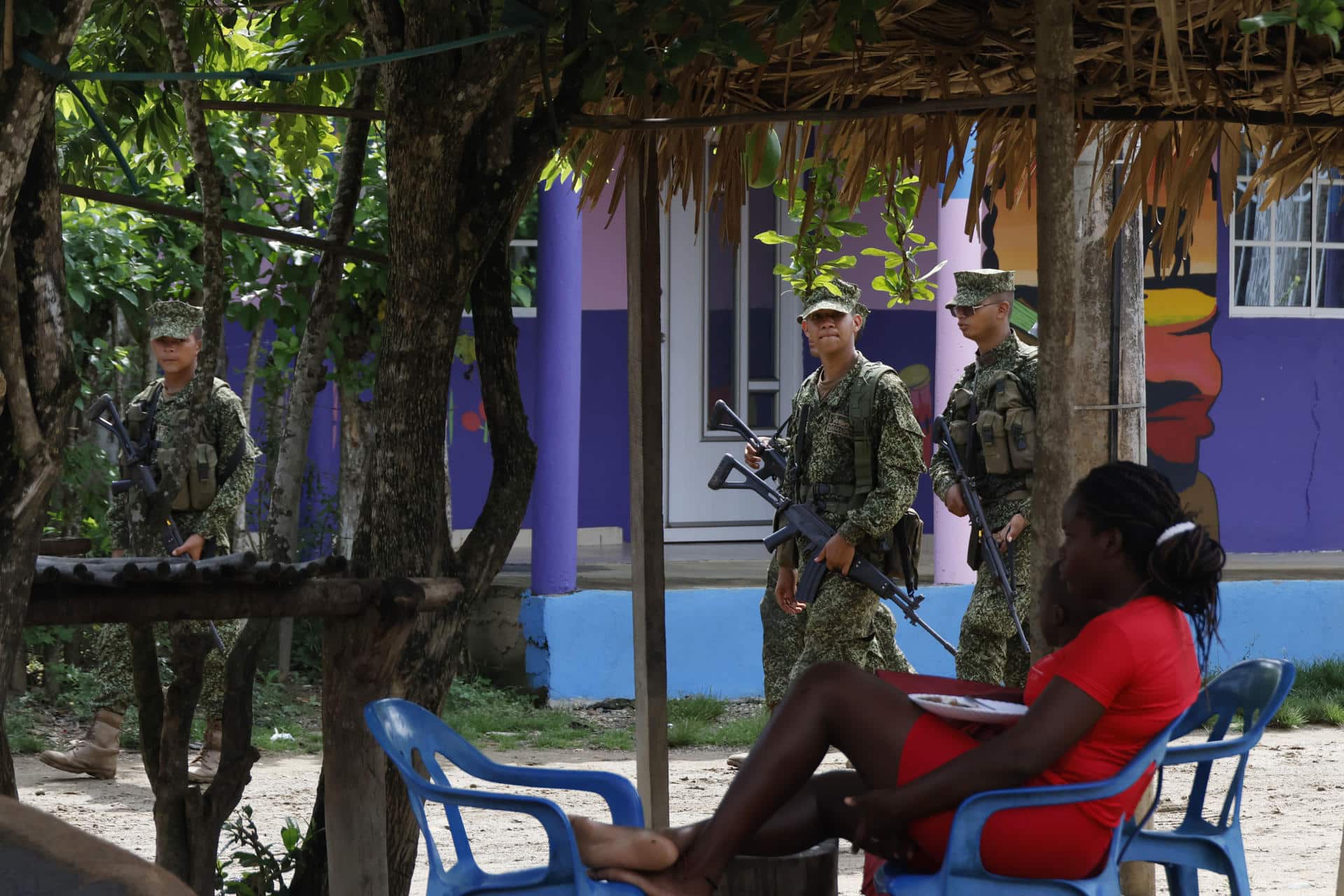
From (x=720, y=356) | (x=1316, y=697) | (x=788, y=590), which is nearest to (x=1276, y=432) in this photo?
(x=1316, y=697)

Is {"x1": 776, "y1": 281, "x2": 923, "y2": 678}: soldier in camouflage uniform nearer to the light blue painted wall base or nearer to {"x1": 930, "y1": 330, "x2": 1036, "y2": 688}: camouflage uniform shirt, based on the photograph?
{"x1": 930, "y1": 330, "x2": 1036, "y2": 688}: camouflage uniform shirt

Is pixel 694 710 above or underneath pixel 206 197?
underneath

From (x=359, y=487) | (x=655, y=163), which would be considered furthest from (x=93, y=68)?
(x=359, y=487)

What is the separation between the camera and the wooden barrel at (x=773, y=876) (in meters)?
3.36

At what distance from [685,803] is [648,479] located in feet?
7.16

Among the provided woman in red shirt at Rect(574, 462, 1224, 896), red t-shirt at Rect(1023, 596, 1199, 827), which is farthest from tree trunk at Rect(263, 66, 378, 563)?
red t-shirt at Rect(1023, 596, 1199, 827)

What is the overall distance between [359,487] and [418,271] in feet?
17.3

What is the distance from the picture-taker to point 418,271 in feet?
11.9

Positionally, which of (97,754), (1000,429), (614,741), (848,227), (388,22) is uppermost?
(388,22)

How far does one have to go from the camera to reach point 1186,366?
10.7 meters

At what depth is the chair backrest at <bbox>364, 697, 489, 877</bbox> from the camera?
3.00 metres

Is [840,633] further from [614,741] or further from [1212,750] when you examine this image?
[1212,750]

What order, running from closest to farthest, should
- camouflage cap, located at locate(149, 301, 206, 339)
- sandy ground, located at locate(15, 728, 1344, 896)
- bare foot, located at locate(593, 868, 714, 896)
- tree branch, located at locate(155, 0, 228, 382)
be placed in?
bare foot, located at locate(593, 868, 714, 896) → tree branch, located at locate(155, 0, 228, 382) → sandy ground, located at locate(15, 728, 1344, 896) → camouflage cap, located at locate(149, 301, 206, 339)

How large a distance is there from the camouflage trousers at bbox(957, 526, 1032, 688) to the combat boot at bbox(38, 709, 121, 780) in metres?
3.62
